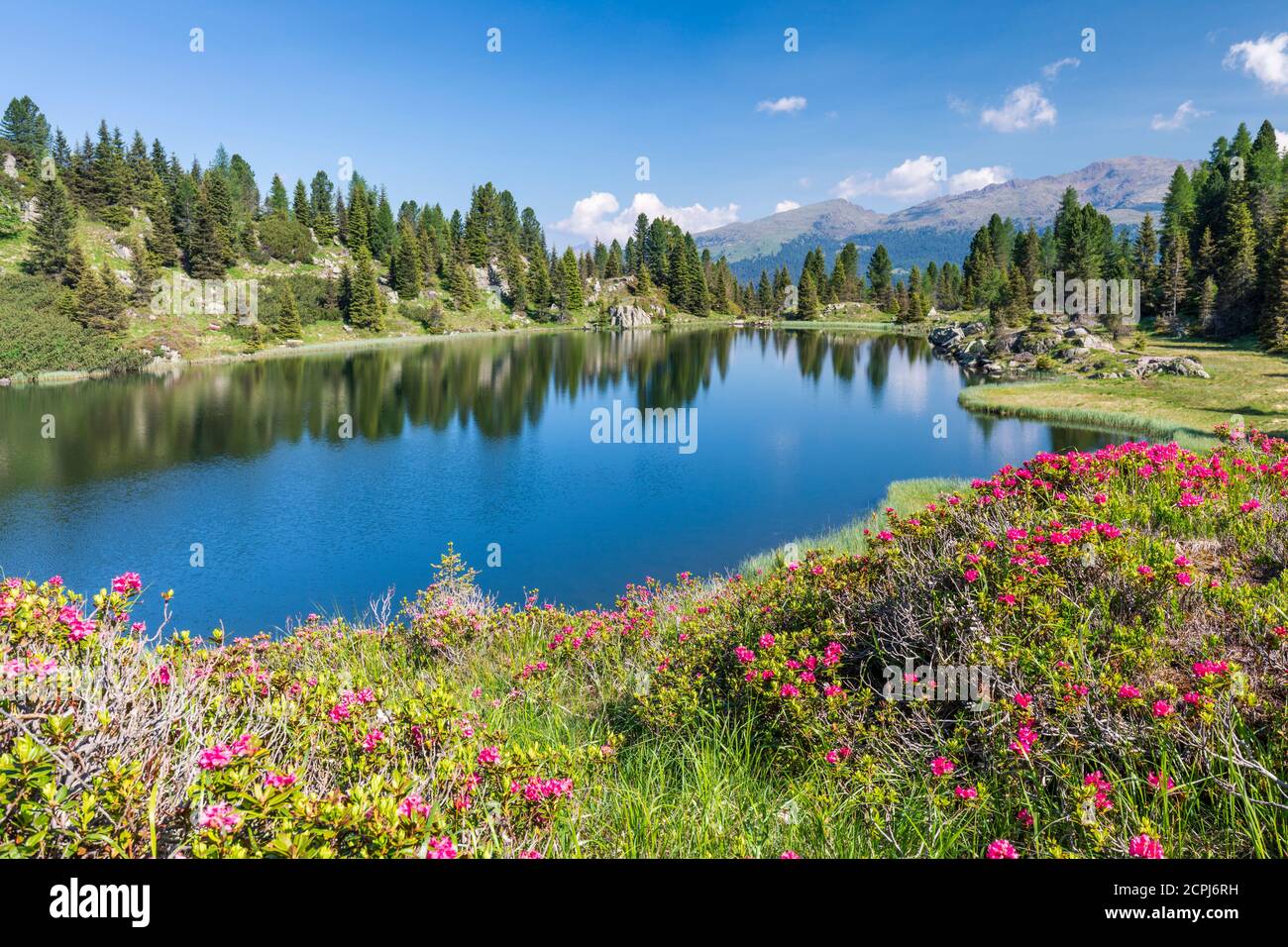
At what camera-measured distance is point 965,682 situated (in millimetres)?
5227

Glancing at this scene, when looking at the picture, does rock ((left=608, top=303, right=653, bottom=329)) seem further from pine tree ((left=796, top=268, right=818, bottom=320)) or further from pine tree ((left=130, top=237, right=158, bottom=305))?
pine tree ((left=130, top=237, right=158, bottom=305))

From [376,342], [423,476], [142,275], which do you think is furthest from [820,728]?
[376,342]

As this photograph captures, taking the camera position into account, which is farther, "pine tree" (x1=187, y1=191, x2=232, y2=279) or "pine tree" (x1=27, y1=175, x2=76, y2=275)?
"pine tree" (x1=187, y1=191, x2=232, y2=279)

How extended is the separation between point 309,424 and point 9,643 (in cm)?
4033

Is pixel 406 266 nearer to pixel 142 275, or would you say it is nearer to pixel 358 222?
pixel 358 222

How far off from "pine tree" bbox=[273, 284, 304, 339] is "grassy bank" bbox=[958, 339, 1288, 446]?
268 feet

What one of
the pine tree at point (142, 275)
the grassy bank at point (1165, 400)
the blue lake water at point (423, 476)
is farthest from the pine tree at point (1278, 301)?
the pine tree at point (142, 275)

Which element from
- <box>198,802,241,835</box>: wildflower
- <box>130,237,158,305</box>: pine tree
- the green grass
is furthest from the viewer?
<box>130,237,158,305</box>: pine tree

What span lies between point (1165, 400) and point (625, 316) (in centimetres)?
10718

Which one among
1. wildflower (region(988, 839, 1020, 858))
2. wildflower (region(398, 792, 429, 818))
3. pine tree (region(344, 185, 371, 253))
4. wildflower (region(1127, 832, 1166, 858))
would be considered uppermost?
pine tree (region(344, 185, 371, 253))

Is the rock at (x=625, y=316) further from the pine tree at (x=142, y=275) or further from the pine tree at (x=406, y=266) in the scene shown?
the pine tree at (x=142, y=275)

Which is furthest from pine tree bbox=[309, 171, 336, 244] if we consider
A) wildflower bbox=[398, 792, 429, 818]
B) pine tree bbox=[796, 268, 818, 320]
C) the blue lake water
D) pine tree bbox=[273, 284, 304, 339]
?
wildflower bbox=[398, 792, 429, 818]

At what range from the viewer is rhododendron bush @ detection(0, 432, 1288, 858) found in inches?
118

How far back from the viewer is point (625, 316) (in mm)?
136000
